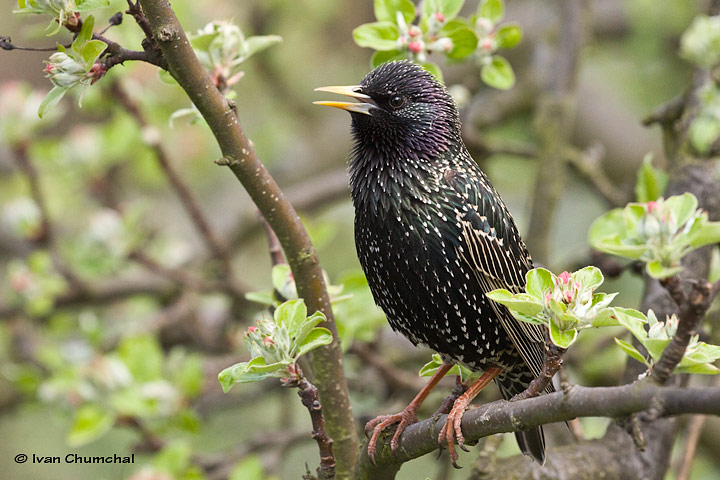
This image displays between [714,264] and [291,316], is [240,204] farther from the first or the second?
[291,316]

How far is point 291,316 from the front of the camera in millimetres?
2129

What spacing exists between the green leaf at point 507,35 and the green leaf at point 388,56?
393mm

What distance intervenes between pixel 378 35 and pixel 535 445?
148 centimetres

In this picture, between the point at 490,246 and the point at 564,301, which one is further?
the point at 490,246

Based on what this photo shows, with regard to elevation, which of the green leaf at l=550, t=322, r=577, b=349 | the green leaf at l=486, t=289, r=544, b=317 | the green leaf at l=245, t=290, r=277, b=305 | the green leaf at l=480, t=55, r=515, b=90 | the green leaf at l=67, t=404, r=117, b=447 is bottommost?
the green leaf at l=67, t=404, r=117, b=447

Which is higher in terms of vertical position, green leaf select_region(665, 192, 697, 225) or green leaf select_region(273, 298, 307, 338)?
green leaf select_region(665, 192, 697, 225)

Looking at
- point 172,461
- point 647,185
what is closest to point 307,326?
point 647,185

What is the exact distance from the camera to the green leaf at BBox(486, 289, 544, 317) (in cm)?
190

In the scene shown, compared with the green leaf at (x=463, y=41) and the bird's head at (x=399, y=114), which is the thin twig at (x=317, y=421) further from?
the green leaf at (x=463, y=41)

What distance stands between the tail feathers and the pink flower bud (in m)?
1.33

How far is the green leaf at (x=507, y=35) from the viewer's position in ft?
9.98

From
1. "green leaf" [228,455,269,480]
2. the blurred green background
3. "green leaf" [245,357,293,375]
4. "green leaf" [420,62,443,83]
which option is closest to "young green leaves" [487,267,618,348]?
"green leaf" [245,357,293,375]

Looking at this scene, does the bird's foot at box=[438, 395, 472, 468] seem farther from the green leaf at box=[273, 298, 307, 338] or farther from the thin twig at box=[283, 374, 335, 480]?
the green leaf at box=[273, 298, 307, 338]

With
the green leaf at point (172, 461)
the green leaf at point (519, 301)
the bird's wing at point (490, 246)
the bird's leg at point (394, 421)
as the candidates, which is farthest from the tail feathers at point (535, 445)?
the green leaf at point (172, 461)
